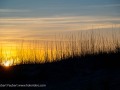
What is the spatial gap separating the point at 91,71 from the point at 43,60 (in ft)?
7.73

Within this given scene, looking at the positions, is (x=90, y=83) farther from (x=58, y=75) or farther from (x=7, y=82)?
(x=7, y=82)

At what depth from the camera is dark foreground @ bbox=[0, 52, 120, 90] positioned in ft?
21.8

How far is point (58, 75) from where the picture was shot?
8.14 metres

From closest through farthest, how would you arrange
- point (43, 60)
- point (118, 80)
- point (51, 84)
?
point (118, 80), point (51, 84), point (43, 60)

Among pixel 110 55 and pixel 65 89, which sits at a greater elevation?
pixel 110 55

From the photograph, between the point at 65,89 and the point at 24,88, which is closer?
the point at 65,89

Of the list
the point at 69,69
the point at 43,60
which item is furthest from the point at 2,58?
the point at 69,69

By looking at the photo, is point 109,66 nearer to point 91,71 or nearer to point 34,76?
point 91,71

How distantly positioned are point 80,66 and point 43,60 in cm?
176

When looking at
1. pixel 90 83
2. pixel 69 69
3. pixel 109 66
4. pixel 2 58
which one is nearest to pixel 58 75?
pixel 69 69

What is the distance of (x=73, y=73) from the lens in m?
8.04

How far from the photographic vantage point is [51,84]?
25.1 ft

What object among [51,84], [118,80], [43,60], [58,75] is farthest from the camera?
[43,60]

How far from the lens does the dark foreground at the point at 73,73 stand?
21.8ft
